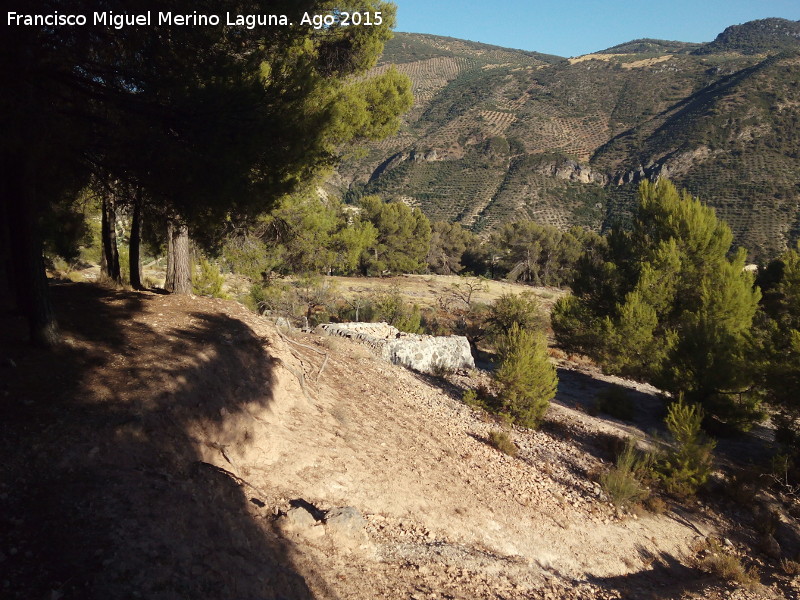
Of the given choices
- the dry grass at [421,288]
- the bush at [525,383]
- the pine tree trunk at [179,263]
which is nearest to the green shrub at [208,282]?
the pine tree trunk at [179,263]

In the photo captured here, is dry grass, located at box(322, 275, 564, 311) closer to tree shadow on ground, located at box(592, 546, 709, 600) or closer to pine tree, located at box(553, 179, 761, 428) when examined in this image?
pine tree, located at box(553, 179, 761, 428)

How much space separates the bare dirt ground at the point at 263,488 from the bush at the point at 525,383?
2.73 feet

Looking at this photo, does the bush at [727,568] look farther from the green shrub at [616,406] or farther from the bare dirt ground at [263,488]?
the green shrub at [616,406]

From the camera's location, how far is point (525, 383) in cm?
975

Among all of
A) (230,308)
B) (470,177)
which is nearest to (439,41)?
(470,177)

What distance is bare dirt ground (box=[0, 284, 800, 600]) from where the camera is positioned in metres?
3.32

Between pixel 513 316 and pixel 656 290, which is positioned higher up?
pixel 656 290

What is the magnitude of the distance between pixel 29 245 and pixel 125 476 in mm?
2856

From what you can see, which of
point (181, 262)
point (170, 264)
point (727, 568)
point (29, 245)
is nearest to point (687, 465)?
point (727, 568)

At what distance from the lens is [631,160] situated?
72062mm

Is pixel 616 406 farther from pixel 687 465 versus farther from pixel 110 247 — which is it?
pixel 110 247

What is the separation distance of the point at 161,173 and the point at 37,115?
1.24 metres

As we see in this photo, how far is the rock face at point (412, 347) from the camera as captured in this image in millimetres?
11992

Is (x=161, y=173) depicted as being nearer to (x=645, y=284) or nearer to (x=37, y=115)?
(x=37, y=115)
